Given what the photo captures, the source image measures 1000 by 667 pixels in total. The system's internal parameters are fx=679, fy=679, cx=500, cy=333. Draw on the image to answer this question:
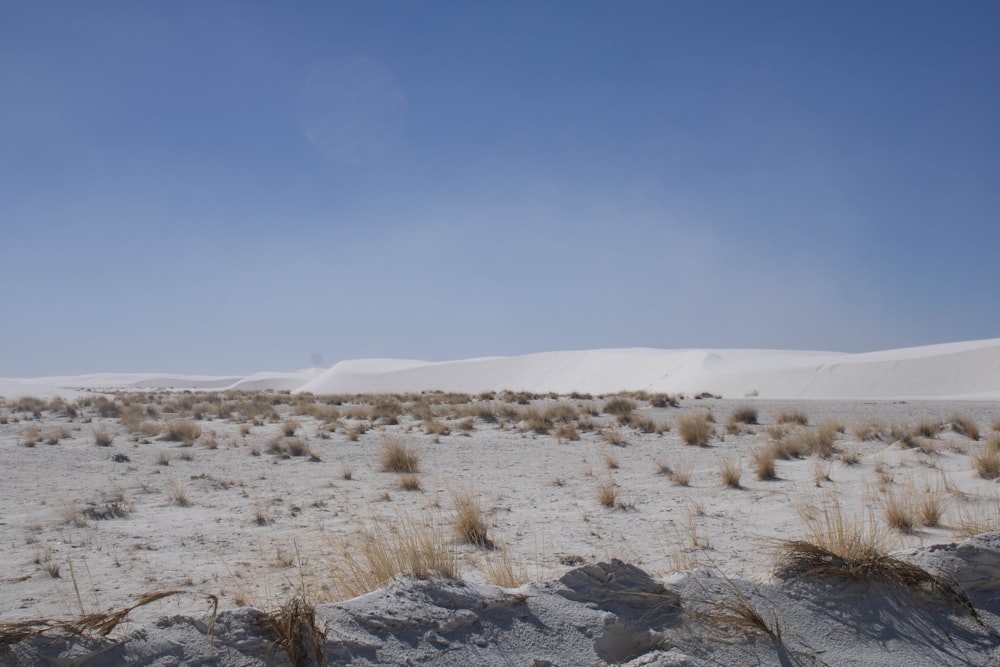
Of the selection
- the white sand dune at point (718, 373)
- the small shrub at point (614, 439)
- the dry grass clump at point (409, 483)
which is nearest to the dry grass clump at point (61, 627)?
the dry grass clump at point (409, 483)

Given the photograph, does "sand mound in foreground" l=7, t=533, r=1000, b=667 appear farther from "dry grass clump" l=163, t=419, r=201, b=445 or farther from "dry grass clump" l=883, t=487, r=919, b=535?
"dry grass clump" l=163, t=419, r=201, b=445

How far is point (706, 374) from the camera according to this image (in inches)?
2338

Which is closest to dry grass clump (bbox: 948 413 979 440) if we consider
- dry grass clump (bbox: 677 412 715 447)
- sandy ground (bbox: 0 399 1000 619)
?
sandy ground (bbox: 0 399 1000 619)

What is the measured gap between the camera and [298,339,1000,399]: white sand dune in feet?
148

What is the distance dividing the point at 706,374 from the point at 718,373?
3.69ft

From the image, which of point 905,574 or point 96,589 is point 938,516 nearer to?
point 905,574

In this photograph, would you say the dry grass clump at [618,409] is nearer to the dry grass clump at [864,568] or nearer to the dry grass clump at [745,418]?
the dry grass clump at [745,418]

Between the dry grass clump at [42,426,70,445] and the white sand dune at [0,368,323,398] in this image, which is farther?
the white sand dune at [0,368,323,398]

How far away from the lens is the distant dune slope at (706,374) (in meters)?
45.0

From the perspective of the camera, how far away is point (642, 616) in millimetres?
3840

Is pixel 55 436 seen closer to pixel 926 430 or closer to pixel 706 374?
pixel 926 430

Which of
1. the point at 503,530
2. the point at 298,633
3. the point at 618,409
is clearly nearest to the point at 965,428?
the point at 618,409

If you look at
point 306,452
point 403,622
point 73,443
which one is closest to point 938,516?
point 403,622

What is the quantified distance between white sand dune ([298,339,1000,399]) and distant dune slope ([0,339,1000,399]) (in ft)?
0.23
